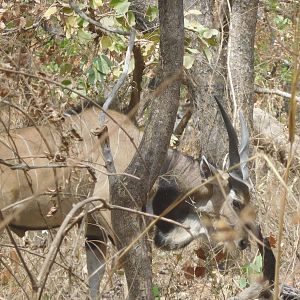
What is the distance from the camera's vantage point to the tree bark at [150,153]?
3.19m

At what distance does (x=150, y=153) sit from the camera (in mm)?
3262

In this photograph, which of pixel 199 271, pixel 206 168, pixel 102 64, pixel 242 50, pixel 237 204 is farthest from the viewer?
pixel 242 50

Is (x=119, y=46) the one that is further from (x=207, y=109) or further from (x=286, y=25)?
(x=286, y=25)

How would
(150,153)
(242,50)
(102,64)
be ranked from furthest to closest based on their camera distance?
(242,50), (102,64), (150,153)

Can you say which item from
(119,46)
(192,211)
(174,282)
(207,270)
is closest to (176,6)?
(119,46)

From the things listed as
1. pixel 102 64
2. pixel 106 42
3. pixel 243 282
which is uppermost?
pixel 106 42

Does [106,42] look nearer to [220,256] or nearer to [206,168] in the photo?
[206,168]

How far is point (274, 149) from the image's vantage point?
21.1 feet

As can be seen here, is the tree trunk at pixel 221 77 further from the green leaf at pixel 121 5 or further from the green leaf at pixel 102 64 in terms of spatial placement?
the green leaf at pixel 121 5

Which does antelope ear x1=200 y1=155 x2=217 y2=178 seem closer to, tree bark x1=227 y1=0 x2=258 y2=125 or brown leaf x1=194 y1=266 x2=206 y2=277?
tree bark x1=227 y1=0 x2=258 y2=125

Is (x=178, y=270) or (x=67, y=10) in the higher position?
(x=67, y=10)

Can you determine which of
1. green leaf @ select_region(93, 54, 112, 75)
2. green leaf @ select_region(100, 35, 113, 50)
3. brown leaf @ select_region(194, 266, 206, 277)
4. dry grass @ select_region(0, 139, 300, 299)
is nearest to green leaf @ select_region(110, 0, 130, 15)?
green leaf @ select_region(100, 35, 113, 50)

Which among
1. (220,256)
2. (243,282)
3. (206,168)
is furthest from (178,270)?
(243,282)

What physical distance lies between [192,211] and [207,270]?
0.92 m
